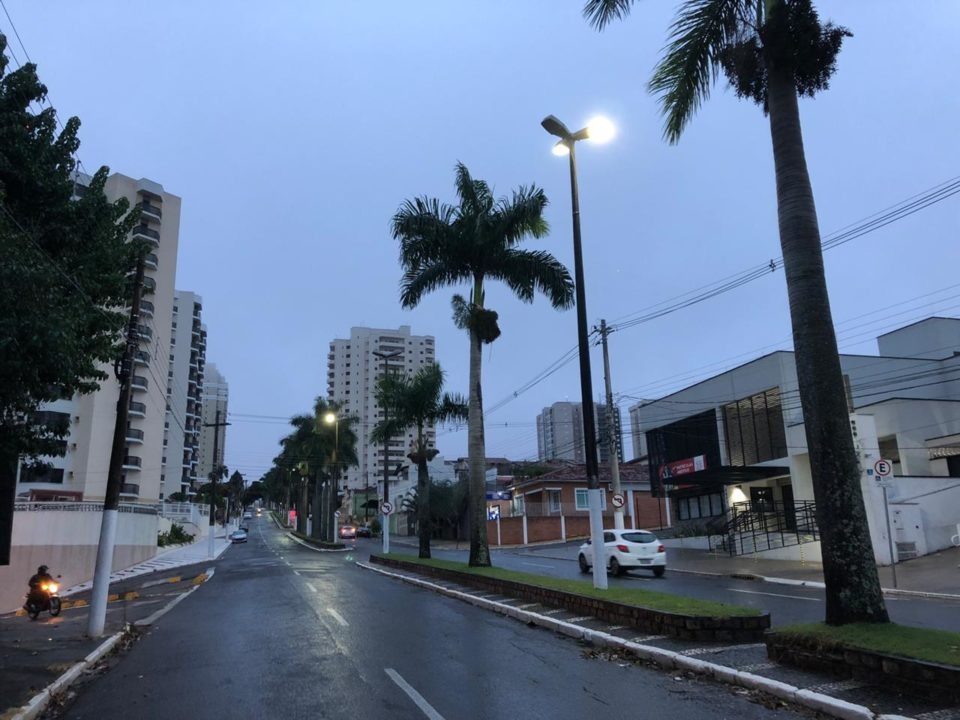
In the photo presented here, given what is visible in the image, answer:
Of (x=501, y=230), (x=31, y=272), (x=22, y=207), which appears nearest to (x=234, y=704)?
(x=31, y=272)

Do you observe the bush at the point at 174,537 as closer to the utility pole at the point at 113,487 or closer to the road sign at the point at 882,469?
the utility pole at the point at 113,487

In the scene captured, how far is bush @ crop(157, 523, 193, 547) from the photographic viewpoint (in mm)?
51066

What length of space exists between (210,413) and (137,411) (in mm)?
73175

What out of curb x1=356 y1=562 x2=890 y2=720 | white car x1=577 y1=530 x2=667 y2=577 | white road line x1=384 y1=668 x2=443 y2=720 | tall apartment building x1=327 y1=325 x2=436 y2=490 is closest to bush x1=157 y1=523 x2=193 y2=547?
white car x1=577 y1=530 x2=667 y2=577

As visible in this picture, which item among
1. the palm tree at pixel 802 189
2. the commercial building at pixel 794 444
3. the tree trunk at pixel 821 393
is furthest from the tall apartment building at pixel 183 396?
the tree trunk at pixel 821 393

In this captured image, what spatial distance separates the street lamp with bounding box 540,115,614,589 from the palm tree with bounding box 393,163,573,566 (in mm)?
6993

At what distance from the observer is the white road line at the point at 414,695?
21.0ft

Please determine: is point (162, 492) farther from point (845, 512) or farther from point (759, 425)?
point (845, 512)

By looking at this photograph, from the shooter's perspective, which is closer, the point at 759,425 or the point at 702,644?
the point at 702,644

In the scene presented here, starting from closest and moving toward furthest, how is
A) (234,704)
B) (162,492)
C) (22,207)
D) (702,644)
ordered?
(234,704) → (702,644) → (22,207) → (162,492)

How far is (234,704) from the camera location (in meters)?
6.92

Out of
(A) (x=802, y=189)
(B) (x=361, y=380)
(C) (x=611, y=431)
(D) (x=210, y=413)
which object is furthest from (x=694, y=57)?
(D) (x=210, y=413)

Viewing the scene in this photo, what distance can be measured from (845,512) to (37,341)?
9.75 meters

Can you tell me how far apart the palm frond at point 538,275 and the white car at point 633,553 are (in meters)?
8.30
